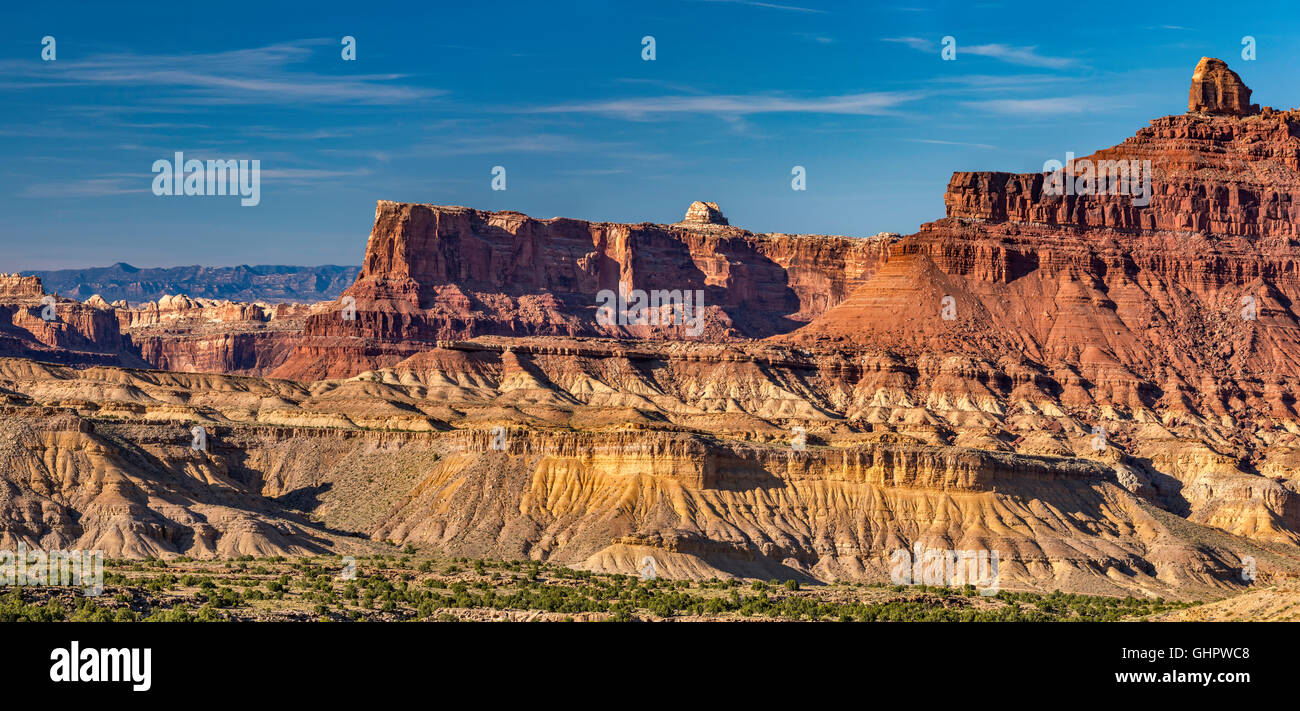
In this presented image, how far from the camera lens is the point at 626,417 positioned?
19475 cm

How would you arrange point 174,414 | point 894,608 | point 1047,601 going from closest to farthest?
1. point 894,608
2. point 1047,601
3. point 174,414

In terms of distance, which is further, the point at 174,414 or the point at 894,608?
the point at 174,414

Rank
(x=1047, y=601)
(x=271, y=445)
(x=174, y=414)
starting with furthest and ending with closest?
1. (x=174, y=414)
2. (x=271, y=445)
3. (x=1047, y=601)

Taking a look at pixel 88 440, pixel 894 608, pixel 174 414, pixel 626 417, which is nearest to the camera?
pixel 894 608

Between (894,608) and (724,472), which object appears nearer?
Answer: (894,608)
